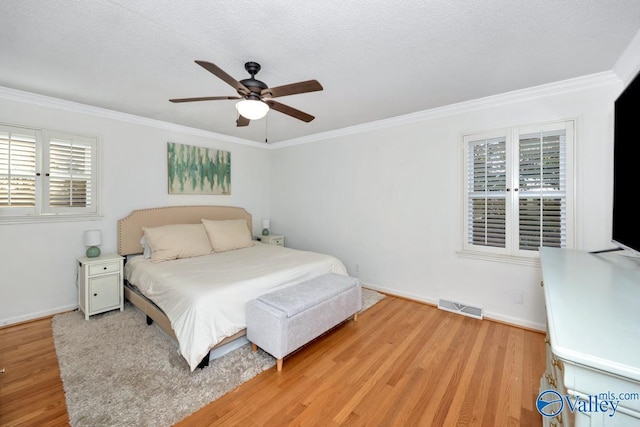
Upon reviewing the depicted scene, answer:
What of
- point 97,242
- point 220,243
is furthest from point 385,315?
point 97,242

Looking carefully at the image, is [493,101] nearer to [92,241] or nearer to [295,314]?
[295,314]

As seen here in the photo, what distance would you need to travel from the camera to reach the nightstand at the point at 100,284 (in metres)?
2.94

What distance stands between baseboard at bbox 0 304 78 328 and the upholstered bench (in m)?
2.52

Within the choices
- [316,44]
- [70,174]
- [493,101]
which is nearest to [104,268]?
[70,174]

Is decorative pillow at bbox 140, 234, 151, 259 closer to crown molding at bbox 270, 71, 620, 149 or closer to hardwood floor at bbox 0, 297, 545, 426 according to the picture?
hardwood floor at bbox 0, 297, 545, 426

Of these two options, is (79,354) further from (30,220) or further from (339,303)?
(339,303)

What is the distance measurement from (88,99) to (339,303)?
3564 millimetres

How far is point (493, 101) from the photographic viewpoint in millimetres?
2922

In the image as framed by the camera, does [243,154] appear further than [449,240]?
Yes

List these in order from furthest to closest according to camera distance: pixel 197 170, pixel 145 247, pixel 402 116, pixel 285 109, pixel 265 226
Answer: pixel 265 226 < pixel 197 170 < pixel 402 116 < pixel 145 247 < pixel 285 109

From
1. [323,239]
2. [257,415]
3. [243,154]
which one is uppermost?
[243,154]

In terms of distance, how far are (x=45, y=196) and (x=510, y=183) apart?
16.8ft

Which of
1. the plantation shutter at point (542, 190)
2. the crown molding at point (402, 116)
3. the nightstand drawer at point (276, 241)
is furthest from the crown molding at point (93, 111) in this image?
the plantation shutter at point (542, 190)

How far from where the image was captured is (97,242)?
10.3ft
